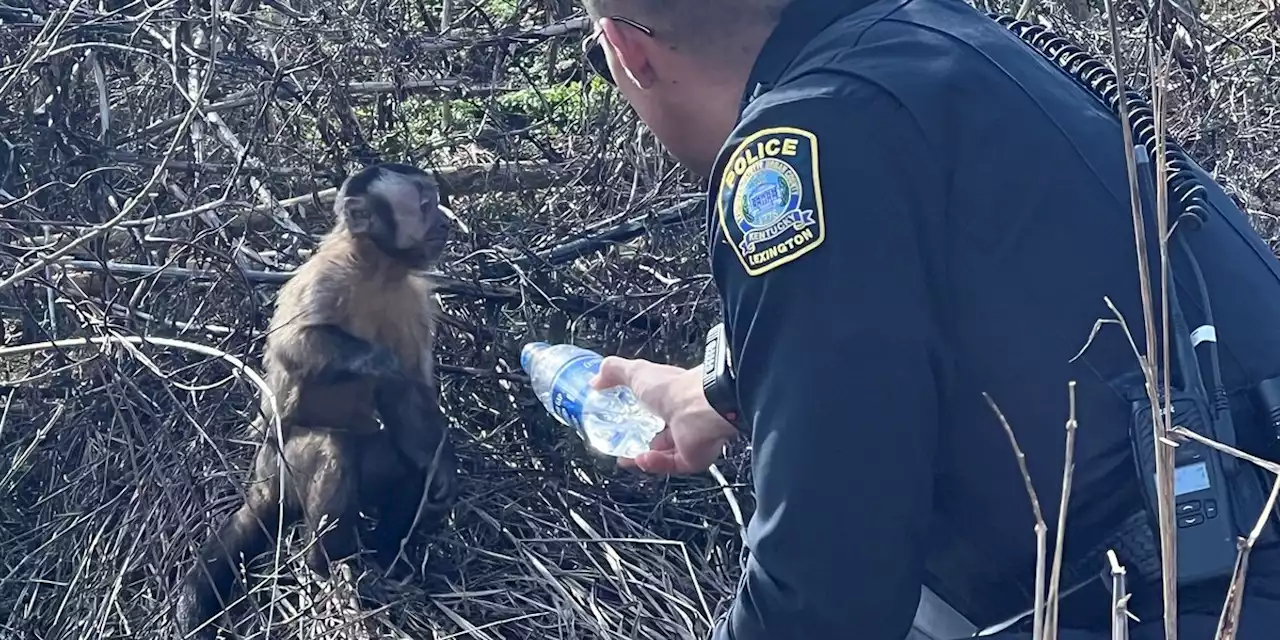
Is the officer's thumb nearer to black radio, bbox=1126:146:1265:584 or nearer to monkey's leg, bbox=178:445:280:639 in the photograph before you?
black radio, bbox=1126:146:1265:584

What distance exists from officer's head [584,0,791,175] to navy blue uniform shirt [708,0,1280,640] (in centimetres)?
11

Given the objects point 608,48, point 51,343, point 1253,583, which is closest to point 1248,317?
point 1253,583

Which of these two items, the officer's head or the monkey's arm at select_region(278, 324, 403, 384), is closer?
the officer's head

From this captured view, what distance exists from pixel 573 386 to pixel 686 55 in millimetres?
1347

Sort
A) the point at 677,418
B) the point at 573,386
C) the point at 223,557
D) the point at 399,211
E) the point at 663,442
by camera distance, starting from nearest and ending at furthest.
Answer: the point at 677,418
the point at 663,442
the point at 573,386
the point at 223,557
the point at 399,211

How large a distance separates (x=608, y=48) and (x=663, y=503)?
7.98ft

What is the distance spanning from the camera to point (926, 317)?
6.22 feet

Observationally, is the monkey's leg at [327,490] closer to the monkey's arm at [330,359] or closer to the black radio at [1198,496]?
the monkey's arm at [330,359]

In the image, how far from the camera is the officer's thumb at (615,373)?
2.81 metres

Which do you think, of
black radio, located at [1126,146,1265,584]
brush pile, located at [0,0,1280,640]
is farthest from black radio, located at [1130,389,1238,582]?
brush pile, located at [0,0,1280,640]

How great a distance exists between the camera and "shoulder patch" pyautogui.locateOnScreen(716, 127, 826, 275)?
72.9 inches

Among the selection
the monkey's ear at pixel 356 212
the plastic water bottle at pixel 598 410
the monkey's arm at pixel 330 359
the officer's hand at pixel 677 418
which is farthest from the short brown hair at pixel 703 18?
the monkey's arm at pixel 330 359

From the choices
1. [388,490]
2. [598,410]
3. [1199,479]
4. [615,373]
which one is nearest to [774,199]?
[1199,479]

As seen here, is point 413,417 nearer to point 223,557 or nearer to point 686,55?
point 223,557
